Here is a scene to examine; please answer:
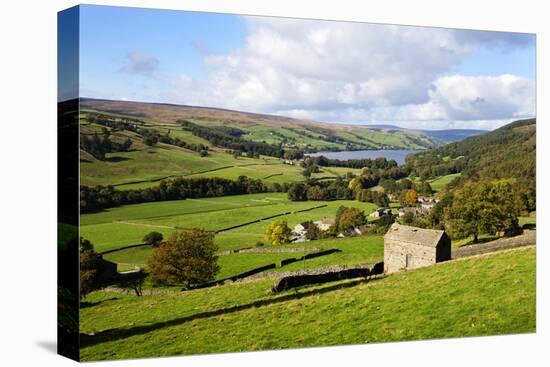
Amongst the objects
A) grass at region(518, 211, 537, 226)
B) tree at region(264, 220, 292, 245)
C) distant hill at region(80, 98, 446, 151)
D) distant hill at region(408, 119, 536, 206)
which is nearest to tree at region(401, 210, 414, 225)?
distant hill at region(408, 119, 536, 206)

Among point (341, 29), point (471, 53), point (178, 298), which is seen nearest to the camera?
point (178, 298)

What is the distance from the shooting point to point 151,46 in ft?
44.5

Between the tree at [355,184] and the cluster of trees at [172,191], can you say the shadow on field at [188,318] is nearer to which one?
the tree at [355,184]

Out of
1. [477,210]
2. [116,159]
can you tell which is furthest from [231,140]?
[477,210]

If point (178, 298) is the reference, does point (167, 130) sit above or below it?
above

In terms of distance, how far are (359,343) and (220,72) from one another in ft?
20.9

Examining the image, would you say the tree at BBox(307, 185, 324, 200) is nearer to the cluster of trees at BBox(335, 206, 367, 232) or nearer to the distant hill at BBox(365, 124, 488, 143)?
the cluster of trees at BBox(335, 206, 367, 232)

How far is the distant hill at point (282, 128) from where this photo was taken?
538 inches

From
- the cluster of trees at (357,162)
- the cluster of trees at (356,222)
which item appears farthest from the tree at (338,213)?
the cluster of trees at (357,162)

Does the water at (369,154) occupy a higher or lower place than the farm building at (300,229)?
higher

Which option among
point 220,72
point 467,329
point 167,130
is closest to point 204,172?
point 167,130

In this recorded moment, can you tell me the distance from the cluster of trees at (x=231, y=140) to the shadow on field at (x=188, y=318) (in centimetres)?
303

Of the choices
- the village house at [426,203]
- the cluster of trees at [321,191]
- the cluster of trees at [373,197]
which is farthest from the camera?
the village house at [426,203]

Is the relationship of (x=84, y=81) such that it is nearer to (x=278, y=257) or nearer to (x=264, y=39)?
(x=264, y=39)
